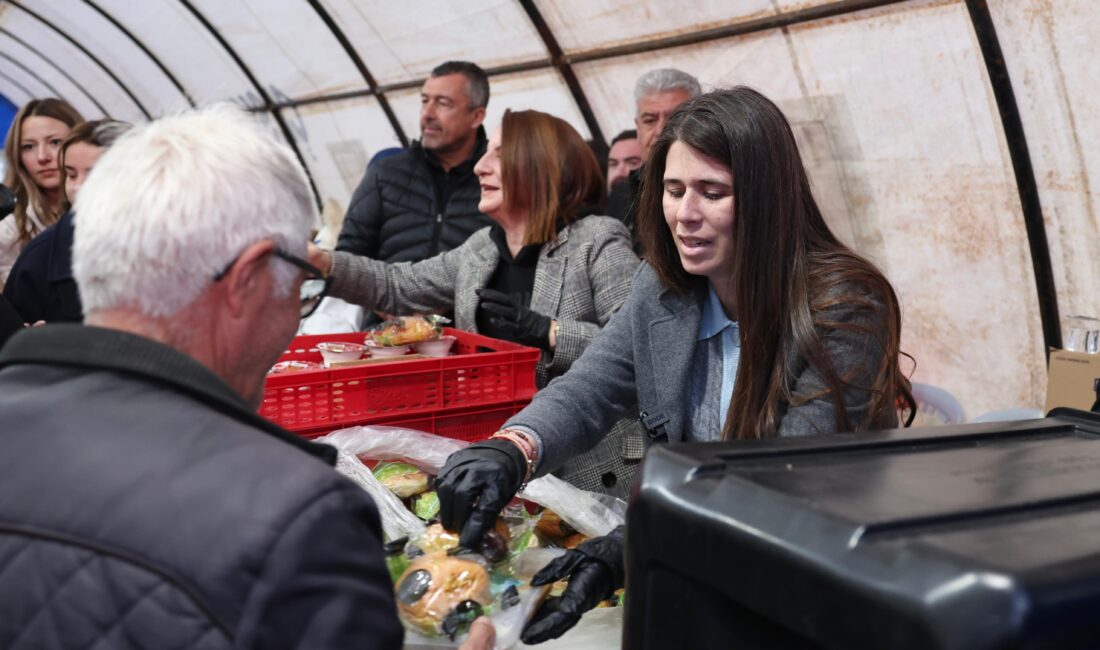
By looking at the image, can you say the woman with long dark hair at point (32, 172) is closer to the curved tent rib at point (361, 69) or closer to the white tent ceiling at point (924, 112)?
the white tent ceiling at point (924, 112)

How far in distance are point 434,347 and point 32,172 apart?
225 cm

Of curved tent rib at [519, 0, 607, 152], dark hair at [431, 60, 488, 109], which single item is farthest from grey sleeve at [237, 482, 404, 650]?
curved tent rib at [519, 0, 607, 152]

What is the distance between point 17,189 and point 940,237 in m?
3.86

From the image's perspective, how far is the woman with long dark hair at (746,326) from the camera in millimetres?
2002

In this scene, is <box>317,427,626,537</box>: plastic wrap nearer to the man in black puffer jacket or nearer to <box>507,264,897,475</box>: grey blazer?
<box>507,264,897,475</box>: grey blazer

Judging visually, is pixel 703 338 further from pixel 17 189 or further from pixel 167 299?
pixel 17 189

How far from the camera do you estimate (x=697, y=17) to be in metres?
4.70

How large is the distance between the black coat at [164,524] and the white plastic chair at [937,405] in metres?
3.38

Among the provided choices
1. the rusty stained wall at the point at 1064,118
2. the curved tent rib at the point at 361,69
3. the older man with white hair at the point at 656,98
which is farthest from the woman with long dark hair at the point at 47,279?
the curved tent rib at the point at 361,69

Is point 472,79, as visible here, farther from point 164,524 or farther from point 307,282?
point 164,524

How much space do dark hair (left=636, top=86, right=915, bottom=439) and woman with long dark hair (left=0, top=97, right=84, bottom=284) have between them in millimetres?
3244

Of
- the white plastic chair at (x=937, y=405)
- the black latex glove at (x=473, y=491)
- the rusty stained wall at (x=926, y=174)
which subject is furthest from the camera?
the white plastic chair at (x=937, y=405)

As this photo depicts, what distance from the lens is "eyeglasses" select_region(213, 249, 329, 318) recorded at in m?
1.30

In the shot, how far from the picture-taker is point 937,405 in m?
4.10
